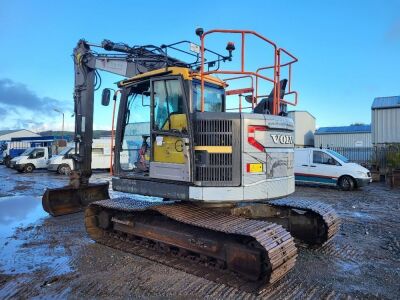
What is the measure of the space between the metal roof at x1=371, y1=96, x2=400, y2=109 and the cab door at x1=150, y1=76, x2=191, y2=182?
20.5 metres

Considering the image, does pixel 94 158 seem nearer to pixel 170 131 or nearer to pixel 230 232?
pixel 170 131

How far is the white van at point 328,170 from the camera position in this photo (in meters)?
15.5

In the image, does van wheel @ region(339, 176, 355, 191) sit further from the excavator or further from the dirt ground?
the excavator

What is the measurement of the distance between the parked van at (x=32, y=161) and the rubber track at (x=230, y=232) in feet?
69.8

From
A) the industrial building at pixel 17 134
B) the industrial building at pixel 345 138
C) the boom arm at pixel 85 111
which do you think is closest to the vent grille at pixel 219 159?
the boom arm at pixel 85 111

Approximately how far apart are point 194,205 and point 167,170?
780 mm

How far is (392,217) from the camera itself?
9719mm

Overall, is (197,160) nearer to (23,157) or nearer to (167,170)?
(167,170)

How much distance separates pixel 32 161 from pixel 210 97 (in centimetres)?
2282

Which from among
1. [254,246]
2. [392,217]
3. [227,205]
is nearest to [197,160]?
[227,205]

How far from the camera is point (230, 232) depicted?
16.4 feet

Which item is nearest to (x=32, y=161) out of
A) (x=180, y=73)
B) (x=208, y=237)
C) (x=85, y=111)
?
(x=85, y=111)

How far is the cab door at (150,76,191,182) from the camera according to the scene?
5707mm

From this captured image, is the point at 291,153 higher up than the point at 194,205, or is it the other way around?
the point at 291,153
